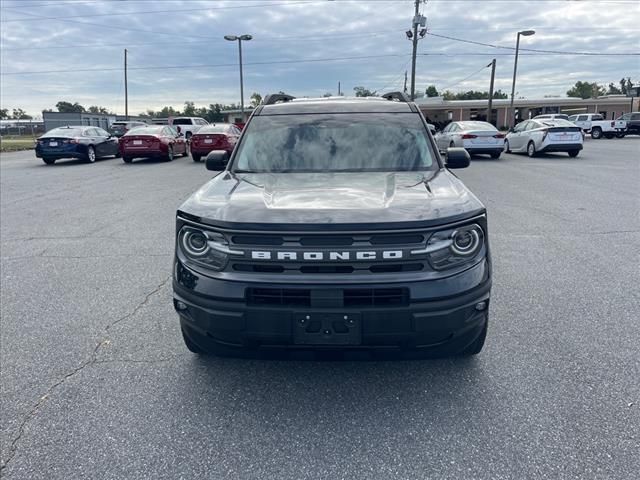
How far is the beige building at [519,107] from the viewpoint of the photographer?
184 feet

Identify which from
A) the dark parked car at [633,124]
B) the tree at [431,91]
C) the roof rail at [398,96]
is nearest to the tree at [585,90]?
the tree at [431,91]

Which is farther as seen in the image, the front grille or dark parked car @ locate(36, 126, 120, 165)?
dark parked car @ locate(36, 126, 120, 165)

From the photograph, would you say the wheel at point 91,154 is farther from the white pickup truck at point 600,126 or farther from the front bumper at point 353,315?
the white pickup truck at point 600,126

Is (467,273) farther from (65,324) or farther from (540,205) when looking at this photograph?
(540,205)

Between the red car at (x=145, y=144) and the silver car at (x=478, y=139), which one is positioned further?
the red car at (x=145, y=144)

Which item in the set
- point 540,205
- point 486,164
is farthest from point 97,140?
point 540,205

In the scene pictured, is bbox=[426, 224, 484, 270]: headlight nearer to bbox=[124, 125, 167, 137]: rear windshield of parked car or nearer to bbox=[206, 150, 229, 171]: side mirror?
bbox=[206, 150, 229, 171]: side mirror

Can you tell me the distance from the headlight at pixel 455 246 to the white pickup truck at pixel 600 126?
1506 inches

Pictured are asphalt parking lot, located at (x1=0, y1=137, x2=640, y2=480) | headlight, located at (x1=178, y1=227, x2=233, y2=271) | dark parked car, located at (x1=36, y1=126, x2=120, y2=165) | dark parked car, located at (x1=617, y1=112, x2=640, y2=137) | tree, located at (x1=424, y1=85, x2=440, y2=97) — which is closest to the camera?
asphalt parking lot, located at (x1=0, y1=137, x2=640, y2=480)

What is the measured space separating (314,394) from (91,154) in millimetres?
19088

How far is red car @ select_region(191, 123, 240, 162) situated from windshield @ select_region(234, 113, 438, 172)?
1442 centimetres

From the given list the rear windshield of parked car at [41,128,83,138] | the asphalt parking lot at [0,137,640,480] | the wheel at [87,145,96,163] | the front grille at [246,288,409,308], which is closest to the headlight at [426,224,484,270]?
the front grille at [246,288,409,308]

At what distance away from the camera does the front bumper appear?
2.40 m

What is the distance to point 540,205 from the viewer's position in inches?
343
